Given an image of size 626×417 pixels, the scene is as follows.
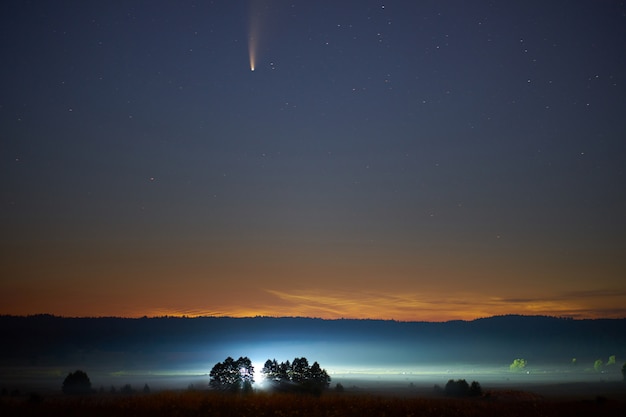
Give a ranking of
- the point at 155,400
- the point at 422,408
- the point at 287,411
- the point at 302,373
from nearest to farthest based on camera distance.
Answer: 1. the point at 287,411
2. the point at 155,400
3. the point at 422,408
4. the point at 302,373

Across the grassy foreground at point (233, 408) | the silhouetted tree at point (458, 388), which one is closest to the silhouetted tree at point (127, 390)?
the grassy foreground at point (233, 408)

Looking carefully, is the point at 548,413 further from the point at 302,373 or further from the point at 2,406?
the point at 302,373

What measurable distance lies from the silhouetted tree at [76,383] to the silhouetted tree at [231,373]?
1671 cm

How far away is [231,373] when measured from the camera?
75625 millimetres

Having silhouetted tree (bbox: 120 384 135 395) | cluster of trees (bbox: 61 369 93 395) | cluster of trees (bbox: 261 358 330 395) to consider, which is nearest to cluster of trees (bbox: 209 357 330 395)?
cluster of trees (bbox: 261 358 330 395)

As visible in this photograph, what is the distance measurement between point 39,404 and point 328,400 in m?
15.5

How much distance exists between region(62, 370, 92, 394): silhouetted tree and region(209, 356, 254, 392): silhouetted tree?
1671 cm

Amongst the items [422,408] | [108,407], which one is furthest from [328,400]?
[108,407]

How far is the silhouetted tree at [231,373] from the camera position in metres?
73.6

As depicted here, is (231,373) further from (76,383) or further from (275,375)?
(76,383)

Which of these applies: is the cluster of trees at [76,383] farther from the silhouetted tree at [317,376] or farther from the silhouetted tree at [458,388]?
the silhouetted tree at [458,388]

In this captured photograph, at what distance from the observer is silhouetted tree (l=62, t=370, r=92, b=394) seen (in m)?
74.4

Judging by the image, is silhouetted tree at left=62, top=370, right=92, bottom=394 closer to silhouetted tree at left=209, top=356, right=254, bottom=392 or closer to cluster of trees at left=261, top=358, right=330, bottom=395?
silhouetted tree at left=209, top=356, right=254, bottom=392

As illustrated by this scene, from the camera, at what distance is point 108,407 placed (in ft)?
90.4
